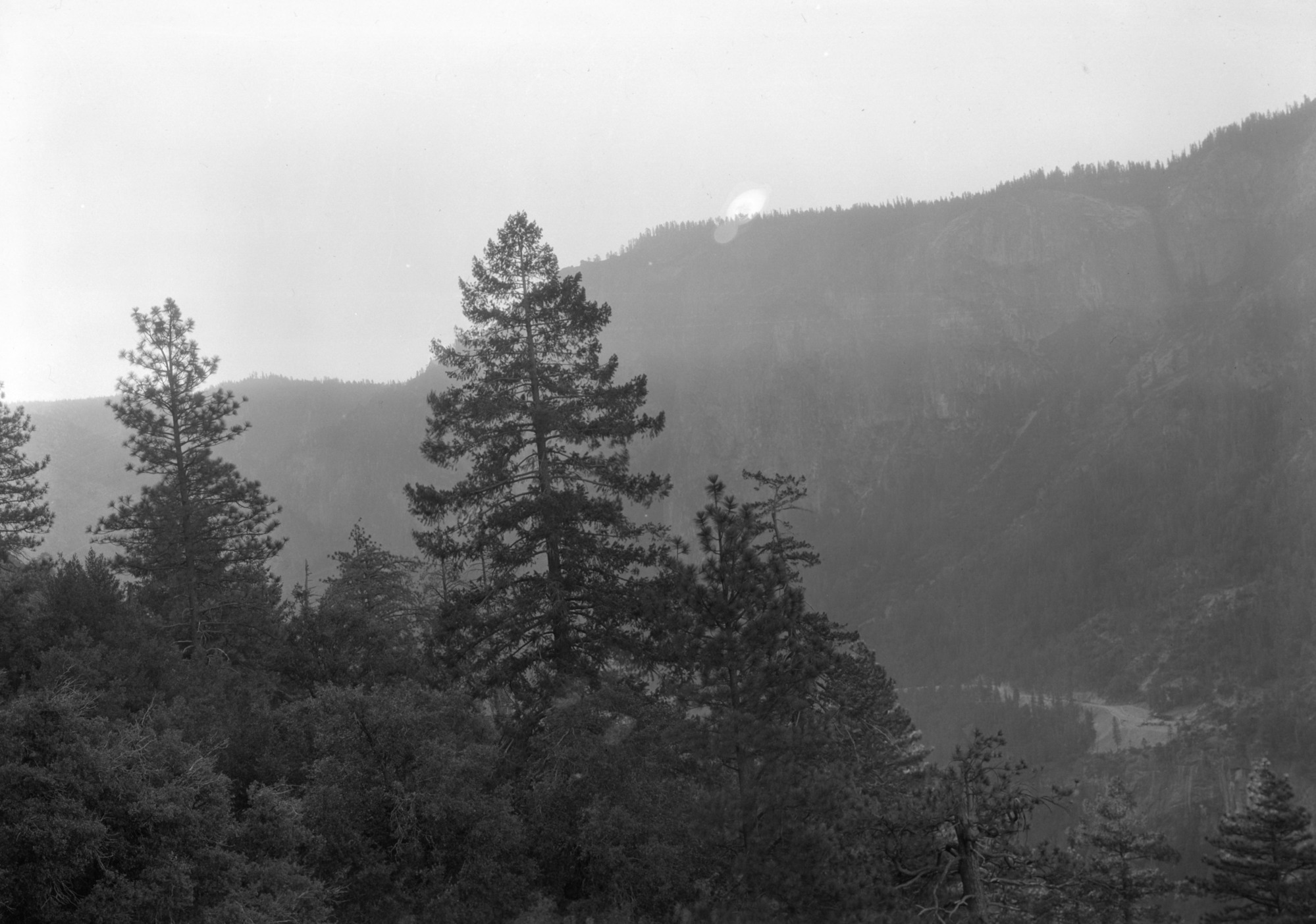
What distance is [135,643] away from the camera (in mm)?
20250

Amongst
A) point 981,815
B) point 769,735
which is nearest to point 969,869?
point 981,815

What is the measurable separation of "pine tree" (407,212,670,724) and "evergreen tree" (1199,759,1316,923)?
2813cm

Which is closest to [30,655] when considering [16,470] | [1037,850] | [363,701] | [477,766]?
[363,701]

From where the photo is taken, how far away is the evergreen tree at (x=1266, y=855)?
3444cm

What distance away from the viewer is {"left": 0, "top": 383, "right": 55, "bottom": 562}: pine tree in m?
28.0

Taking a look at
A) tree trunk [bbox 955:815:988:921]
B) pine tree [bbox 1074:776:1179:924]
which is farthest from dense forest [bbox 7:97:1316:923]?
pine tree [bbox 1074:776:1179:924]

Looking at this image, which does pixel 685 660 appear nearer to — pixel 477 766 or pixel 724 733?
pixel 724 733

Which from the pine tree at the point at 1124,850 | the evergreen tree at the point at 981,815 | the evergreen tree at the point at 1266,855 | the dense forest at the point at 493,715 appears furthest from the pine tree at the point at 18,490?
the evergreen tree at the point at 1266,855

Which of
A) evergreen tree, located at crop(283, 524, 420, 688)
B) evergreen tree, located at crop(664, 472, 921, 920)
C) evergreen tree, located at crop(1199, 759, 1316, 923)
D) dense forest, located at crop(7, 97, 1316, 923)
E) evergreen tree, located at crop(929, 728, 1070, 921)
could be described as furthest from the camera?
evergreen tree, located at crop(1199, 759, 1316, 923)

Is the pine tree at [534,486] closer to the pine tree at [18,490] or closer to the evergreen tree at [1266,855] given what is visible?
the pine tree at [18,490]

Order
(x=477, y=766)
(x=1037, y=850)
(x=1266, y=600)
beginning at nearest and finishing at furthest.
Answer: (x=1037, y=850)
(x=477, y=766)
(x=1266, y=600)

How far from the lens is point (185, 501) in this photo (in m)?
27.1

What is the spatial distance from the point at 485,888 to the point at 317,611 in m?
12.6

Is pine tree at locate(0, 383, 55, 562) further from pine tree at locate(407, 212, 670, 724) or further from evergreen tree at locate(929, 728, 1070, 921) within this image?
evergreen tree at locate(929, 728, 1070, 921)
